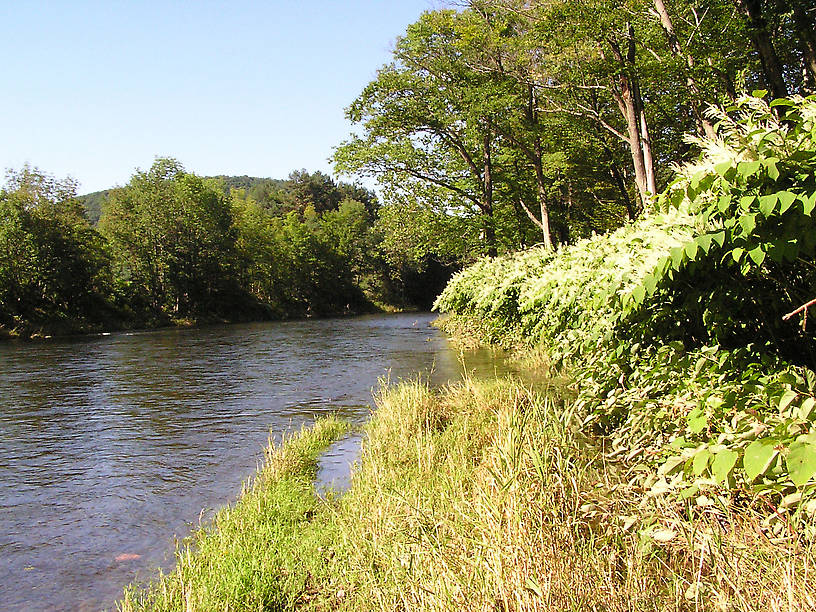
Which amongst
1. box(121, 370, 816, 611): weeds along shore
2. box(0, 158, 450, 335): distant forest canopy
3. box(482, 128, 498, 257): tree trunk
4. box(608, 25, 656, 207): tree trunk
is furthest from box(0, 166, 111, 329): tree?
box(121, 370, 816, 611): weeds along shore

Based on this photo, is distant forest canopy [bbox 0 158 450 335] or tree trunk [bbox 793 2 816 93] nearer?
tree trunk [bbox 793 2 816 93]

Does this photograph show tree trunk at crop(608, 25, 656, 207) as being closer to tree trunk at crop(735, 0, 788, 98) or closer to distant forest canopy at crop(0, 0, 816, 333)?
distant forest canopy at crop(0, 0, 816, 333)

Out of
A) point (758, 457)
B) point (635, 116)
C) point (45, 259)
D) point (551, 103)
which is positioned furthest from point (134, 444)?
point (45, 259)

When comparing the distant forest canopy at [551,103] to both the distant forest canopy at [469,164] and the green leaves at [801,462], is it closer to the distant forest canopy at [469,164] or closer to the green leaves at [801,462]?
the distant forest canopy at [469,164]

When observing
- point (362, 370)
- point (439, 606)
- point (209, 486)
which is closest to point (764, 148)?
point (439, 606)

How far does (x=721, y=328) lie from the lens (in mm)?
4340

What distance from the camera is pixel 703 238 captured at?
3.13 meters

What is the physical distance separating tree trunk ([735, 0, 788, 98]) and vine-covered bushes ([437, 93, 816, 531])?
6.36 metres

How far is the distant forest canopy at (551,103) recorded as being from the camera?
37.9 ft

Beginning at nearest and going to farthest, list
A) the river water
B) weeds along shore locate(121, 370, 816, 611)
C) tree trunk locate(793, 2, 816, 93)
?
weeds along shore locate(121, 370, 816, 611) < the river water < tree trunk locate(793, 2, 816, 93)

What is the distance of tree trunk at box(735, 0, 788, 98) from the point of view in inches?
402

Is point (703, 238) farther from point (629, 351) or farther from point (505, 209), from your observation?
point (505, 209)

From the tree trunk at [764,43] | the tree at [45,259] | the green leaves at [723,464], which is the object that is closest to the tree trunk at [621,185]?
the tree trunk at [764,43]

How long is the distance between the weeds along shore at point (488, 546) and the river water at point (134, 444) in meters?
0.78
